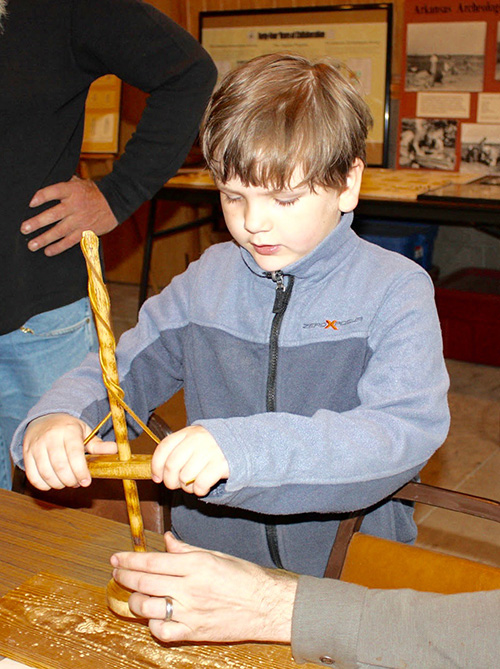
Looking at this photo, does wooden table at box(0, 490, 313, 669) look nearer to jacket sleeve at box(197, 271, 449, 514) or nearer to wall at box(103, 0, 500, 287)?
jacket sleeve at box(197, 271, 449, 514)

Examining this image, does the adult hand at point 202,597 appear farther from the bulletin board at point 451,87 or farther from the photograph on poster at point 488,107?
the photograph on poster at point 488,107

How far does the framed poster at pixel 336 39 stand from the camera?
4141mm

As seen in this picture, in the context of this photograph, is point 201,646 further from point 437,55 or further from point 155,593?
point 437,55

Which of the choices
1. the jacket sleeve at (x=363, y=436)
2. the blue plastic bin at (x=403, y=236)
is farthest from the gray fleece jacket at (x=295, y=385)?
the blue plastic bin at (x=403, y=236)

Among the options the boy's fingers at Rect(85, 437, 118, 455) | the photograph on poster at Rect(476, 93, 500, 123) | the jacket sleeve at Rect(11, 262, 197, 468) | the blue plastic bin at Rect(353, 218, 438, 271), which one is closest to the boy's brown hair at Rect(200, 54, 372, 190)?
the jacket sleeve at Rect(11, 262, 197, 468)

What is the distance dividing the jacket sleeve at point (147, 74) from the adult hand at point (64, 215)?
111 mm

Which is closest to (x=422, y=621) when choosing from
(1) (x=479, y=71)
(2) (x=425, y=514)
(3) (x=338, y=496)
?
(3) (x=338, y=496)

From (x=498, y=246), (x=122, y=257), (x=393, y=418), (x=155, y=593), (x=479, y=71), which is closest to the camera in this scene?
(x=155, y=593)

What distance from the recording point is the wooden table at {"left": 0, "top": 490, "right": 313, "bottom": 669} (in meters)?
0.93

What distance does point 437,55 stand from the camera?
4.02m

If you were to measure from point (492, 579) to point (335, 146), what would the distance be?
0.64m

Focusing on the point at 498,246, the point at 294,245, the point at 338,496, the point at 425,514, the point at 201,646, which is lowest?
the point at 425,514

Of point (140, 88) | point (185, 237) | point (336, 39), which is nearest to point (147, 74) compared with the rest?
point (140, 88)

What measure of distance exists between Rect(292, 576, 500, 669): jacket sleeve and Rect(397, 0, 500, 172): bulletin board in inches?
131
